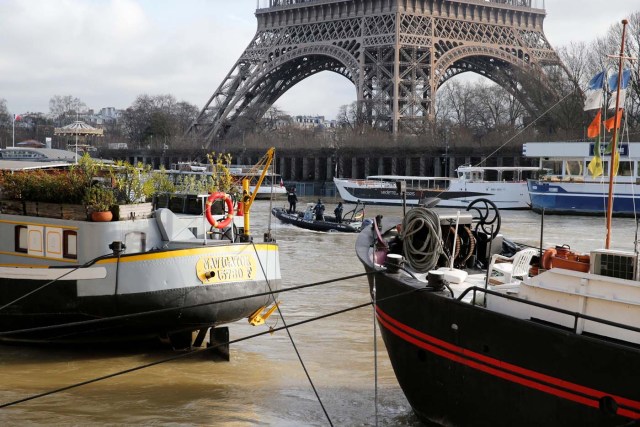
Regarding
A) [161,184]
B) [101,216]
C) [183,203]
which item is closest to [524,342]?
[101,216]

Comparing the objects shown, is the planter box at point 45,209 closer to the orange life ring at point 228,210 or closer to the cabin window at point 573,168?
the orange life ring at point 228,210

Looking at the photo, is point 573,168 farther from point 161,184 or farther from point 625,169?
point 161,184

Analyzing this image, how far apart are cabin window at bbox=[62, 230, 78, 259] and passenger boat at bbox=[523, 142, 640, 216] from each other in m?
36.7

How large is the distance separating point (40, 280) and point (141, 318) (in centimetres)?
166

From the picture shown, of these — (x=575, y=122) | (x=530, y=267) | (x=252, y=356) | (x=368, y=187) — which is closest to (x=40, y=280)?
(x=252, y=356)

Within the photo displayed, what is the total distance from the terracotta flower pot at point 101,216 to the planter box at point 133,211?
0.46 feet

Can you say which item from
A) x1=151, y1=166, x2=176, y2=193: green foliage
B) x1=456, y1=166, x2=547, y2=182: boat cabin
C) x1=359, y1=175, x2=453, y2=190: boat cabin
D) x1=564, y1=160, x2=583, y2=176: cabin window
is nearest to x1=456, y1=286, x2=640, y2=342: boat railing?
x1=151, y1=166, x2=176, y2=193: green foliage

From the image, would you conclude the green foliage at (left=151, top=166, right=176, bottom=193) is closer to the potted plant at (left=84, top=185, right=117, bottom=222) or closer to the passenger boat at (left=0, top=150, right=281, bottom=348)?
the passenger boat at (left=0, top=150, right=281, bottom=348)

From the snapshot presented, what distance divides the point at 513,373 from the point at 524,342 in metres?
0.35

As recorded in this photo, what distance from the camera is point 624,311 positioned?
8.61 meters

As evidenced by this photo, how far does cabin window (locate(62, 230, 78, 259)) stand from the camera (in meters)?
13.9

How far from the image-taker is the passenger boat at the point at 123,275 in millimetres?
13414

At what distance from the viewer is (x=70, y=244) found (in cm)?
1401

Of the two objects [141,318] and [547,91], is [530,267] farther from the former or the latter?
[547,91]
